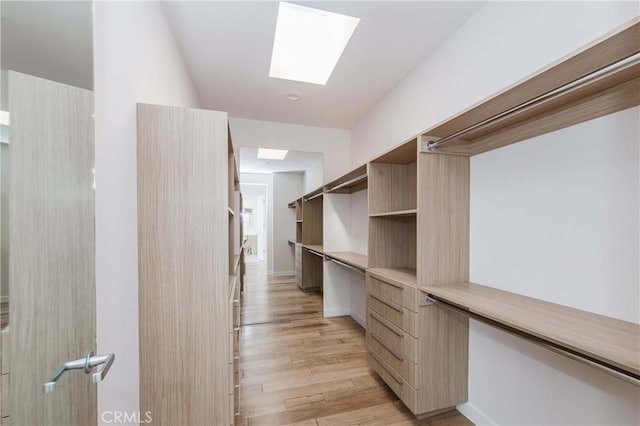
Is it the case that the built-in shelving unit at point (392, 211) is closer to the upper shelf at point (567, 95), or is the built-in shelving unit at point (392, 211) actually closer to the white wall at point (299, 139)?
the upper shelf at point (567, 95)

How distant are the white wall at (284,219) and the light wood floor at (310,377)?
2.61 m

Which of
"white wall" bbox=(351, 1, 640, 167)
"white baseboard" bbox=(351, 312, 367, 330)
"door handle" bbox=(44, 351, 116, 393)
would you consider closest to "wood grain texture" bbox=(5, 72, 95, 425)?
"door handle" bbox=(44, 351, 116, 393)

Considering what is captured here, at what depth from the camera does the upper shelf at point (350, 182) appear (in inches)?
111

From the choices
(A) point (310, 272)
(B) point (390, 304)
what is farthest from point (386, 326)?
(A) point (310, 272)

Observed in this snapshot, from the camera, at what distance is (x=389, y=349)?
1.97 m

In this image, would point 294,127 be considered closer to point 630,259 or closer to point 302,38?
point 302,38

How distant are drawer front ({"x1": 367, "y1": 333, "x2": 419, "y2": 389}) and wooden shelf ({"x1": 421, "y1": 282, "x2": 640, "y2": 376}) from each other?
0.60m

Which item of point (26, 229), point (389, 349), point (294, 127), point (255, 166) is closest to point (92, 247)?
point (26, 229)

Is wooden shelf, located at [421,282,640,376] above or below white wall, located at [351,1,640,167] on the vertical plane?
below

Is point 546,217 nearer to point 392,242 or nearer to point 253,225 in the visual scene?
point 392,242

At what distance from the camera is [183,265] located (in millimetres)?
1261

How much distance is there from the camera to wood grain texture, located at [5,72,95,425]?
0.56 meters

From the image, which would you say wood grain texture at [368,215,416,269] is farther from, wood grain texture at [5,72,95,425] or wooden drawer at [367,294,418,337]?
wood grain texture at [5,72,95,425]
